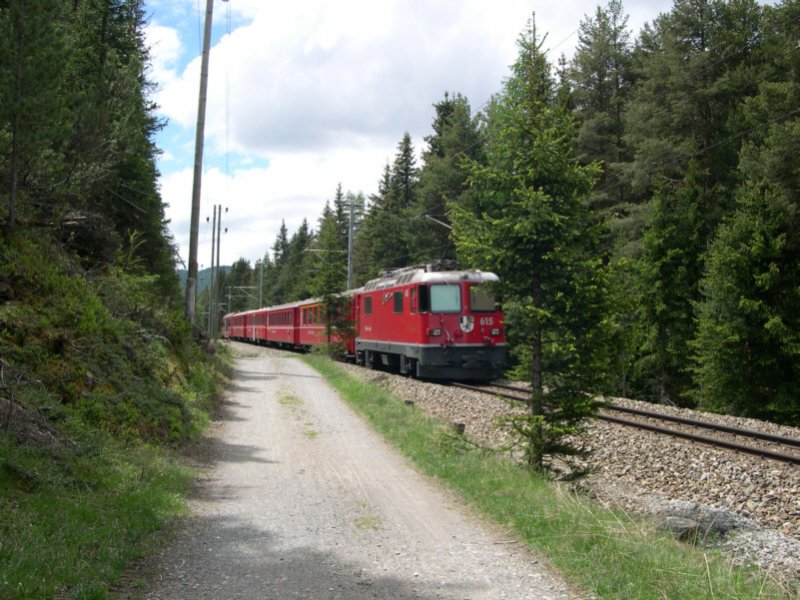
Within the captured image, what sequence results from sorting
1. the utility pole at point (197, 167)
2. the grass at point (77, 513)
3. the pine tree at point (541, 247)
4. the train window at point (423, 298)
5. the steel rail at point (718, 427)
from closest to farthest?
the grass at point (77, 513)
the pine tree at point (541, 247)
the steel rail at point (718, 427)
the utility pole at point (197, 167)
the train window at point (423, 298)

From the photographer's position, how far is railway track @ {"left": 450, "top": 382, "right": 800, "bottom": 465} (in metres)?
10.5

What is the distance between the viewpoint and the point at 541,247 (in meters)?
8.75

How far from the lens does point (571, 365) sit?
28.8 feet

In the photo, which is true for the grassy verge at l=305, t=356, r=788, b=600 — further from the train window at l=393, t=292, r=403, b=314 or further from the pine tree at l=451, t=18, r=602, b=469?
the train window at l=393, t=292, r=403, b=314

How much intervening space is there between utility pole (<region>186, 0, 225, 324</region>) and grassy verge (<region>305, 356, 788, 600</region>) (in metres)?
10.8

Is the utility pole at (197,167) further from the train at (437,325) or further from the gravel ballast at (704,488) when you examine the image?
the gravel ballast at (704,488)

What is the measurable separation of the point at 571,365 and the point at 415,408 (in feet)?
22.7

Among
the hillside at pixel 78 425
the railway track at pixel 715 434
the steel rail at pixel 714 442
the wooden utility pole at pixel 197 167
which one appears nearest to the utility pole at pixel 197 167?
the wooden utility pole at pixel 197 167

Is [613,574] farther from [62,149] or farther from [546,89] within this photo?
[62,149]

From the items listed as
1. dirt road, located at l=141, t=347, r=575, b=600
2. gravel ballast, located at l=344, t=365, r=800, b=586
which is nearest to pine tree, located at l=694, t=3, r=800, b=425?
gravel ballast, located at l=344, t=365, r=800, b=586

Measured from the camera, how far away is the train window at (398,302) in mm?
21359

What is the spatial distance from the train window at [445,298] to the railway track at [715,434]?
577 cm

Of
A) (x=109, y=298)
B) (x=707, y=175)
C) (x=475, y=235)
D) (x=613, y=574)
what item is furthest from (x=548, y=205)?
(x=707, y=175)

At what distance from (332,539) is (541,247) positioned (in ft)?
14.7
